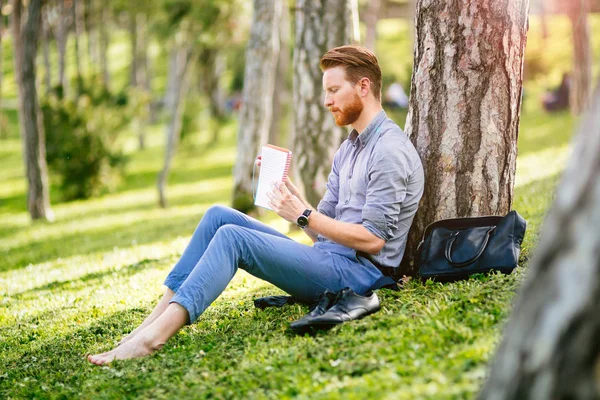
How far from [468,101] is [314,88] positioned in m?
4.50

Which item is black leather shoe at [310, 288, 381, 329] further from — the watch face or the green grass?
the watch face

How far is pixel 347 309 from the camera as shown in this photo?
4.30 metres

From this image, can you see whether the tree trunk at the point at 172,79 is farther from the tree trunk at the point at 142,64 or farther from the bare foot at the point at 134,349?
the bare foot at the point at 134,349

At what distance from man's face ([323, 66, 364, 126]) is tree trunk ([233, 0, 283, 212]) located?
787 centimetres

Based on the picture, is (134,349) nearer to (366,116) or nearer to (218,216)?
(218,216)

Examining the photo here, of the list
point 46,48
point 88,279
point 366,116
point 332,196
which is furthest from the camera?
point 46,48

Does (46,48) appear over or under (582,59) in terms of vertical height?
over

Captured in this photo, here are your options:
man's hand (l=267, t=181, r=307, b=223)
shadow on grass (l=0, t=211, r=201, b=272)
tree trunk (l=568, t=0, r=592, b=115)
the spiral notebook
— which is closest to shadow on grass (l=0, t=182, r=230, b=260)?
shadow on grass (l=0, t=211, r=201, b=272)

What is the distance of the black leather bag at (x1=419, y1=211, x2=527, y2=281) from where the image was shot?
181 inches

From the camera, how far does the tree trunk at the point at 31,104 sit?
15.2 m

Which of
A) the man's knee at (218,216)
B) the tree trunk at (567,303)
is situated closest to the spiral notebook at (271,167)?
the man's knee at (218,216)

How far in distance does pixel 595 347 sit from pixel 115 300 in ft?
17.4

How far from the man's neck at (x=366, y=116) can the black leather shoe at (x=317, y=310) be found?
114cm

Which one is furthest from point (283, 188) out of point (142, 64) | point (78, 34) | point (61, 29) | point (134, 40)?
point (142, 64)
